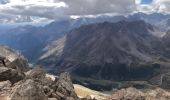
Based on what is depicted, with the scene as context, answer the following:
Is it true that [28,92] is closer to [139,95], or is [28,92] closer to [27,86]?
[27,86]

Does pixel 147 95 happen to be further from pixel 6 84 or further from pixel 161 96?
pixel 6 84

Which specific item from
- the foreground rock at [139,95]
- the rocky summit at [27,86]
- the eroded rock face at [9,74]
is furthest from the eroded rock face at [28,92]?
the foreground rock at [139,95]

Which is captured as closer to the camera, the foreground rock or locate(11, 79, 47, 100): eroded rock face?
locate(11, 79, 47, 100): eroded rock face

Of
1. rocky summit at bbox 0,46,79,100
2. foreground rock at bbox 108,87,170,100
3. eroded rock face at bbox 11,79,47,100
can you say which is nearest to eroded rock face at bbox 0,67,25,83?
rocky summit at bbox 0,46,79,100

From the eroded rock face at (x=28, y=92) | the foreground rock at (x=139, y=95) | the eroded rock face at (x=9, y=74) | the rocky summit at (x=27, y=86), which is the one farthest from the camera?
the foreground rock at (x=139, y=95)

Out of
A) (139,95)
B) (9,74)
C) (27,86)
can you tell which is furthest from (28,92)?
(139,95)

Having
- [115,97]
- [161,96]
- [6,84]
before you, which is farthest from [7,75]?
[161,96]

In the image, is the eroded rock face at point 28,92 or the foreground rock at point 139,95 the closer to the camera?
the eroded rock face at point 28,92

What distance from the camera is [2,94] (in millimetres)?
69062

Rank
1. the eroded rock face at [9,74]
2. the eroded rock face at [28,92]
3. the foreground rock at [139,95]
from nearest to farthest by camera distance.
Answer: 1. the eroded rock face at [28,92]
2. the eroded rock face at [9,74]
3. the foreground rock at [139,95]

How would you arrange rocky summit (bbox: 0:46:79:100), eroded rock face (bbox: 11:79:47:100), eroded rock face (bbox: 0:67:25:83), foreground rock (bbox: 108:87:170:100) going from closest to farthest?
eroded rock face (bbox: 11:79:47:100) < rocky summit (bbox: 0:46:79:100) < eroded rock face (bbox: 0:67:25:83) < foreground rock (bbox: 108:87:170:100)

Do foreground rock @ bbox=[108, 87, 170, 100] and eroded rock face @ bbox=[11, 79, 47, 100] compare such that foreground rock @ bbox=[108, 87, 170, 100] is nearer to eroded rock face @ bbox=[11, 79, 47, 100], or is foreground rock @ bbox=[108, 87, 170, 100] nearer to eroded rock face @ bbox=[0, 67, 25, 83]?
eroded rock face @ bbox=[0, 67, 25, 83]

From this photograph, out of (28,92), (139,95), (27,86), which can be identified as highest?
(27,86)

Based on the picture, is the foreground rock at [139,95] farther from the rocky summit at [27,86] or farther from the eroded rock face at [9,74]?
the eroded rock face at [9,74]
